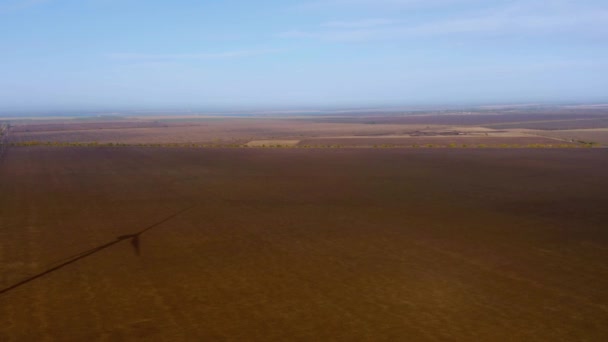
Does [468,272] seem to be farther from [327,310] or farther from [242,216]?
[242,216]

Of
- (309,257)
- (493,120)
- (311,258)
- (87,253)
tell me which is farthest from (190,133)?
(311,258)

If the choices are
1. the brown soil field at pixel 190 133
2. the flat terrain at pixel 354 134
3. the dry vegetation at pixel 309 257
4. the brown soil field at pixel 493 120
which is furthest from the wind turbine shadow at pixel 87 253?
the brown soil field at pixel 493 120

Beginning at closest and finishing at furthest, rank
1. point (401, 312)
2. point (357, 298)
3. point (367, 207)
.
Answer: point (401, 312)
point (357, 298)
point (367, 207)

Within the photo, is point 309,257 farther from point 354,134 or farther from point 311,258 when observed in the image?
point 354,134

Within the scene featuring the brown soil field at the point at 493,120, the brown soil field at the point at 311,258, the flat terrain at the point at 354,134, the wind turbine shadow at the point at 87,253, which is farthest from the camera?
the brown soil field at the point at 493,120

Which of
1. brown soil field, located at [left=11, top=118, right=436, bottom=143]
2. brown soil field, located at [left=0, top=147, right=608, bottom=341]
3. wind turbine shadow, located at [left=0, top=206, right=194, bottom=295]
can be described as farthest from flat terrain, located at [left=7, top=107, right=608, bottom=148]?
wind turbine shadow, located at [left=0, top=206, right=194, bottom=295]

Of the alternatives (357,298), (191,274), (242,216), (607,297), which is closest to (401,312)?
(357,298)

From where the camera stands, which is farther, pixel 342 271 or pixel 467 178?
pixel 467 178

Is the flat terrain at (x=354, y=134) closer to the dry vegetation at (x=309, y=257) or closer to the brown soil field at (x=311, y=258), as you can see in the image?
the dry vegetation at (x=309, y=257)

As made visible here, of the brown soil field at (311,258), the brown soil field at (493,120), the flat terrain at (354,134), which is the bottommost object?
the brown soil field at (311,258)
